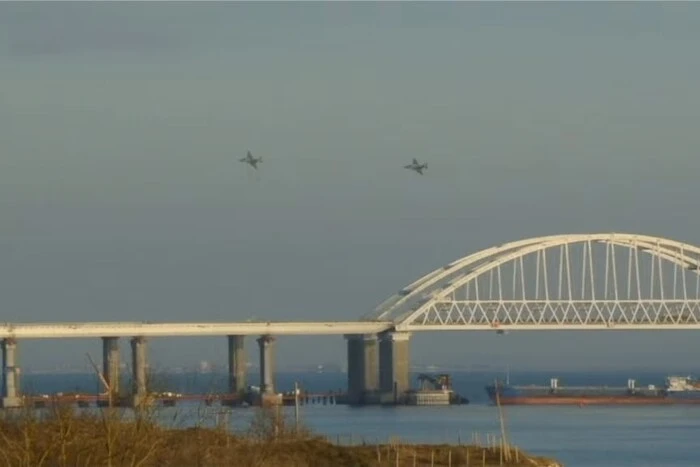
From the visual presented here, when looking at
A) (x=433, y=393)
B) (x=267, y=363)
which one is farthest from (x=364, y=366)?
(x=267, y=363)

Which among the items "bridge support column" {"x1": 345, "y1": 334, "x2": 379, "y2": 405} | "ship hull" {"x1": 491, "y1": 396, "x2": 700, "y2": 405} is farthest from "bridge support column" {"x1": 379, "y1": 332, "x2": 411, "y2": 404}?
"ship hull" {"x1": 491, "y1": 396, "x2": 700, "y2": 405}

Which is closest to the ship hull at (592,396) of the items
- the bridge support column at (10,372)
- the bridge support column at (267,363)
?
the bridge support column at (267,363)

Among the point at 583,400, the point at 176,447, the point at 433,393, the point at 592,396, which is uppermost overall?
the point at 176,447

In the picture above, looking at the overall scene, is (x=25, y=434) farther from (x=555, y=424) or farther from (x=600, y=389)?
(x=600, y=389)

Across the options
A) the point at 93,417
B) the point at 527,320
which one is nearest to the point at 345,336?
the point at 527,320

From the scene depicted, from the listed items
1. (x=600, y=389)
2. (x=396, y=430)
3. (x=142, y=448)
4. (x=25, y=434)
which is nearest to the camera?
Answer: (x=25, y=434)

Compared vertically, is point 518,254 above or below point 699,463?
above

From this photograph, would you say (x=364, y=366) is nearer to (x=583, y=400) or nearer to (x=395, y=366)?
(x=395, y=366)
